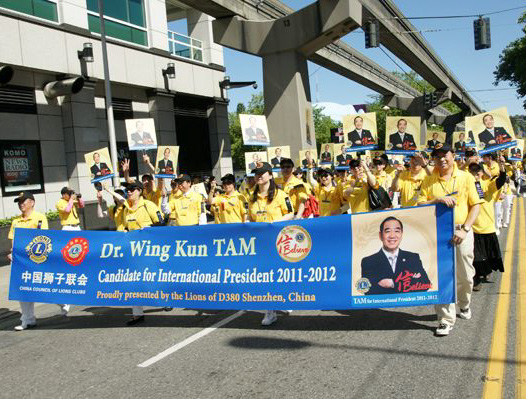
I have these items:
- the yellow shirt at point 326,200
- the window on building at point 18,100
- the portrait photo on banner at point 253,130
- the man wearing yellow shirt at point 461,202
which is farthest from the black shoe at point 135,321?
the window on building at point 18,100

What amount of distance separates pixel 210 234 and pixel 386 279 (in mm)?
2208

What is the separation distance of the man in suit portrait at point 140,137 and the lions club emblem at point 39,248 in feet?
18.3

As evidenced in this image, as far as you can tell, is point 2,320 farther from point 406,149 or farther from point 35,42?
point 35,42

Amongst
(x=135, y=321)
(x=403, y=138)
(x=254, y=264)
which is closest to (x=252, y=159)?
(x=403, y=138)

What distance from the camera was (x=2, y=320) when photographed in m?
7.49

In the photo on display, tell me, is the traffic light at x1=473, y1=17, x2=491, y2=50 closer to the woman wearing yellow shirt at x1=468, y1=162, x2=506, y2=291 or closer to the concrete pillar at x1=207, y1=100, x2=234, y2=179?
the concrete pillar at x1=207, y1=100, x2=234, y2=179

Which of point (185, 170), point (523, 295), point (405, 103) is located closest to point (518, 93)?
point (405, 103)

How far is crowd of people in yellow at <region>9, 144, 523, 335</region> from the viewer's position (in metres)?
5.53

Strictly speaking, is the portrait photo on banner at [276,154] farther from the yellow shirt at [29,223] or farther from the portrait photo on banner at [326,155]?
the yellow shirt at [29,223]

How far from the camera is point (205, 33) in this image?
2383cm

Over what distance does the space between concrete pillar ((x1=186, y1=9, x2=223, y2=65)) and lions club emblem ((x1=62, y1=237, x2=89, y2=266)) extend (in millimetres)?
18416

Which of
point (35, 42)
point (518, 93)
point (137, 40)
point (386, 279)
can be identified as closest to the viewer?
point (386, 279)

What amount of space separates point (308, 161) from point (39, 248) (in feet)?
34.2

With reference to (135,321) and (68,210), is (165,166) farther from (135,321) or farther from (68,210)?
(135,321)
